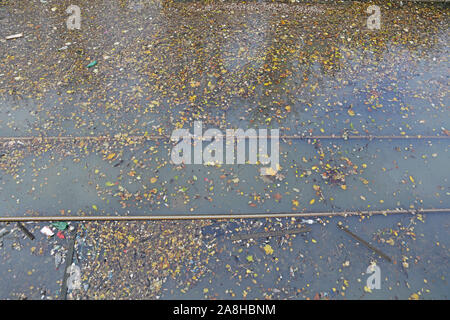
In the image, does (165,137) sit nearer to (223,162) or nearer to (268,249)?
(223,162)

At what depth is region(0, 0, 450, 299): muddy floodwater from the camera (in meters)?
2.33

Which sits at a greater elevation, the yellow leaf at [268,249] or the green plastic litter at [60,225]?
the green plastic litter at [60,225]

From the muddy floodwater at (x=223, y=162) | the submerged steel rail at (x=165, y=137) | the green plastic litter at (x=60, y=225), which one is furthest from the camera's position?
the submerged steel rail at (x=165, y=137)

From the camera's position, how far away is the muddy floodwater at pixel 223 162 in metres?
2.33

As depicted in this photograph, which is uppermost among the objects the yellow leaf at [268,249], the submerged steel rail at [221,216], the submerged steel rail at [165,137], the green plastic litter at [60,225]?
the submerged steel rail at [165,137]

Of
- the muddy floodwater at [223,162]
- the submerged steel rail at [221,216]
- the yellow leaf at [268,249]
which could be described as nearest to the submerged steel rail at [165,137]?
the muddy floodwater at [223,162]

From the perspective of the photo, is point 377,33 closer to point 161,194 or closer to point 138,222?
point 161,194

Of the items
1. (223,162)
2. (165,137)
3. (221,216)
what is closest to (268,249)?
(221,216)

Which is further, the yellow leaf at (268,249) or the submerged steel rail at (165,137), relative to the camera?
the submerged steel rail at (165,137)

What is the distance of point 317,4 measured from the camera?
187 inches

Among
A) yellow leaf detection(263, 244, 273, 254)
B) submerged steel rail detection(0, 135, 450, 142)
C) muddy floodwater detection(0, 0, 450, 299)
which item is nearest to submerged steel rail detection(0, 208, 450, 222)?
muddy floodwater detection(0, 0, 450, 299)

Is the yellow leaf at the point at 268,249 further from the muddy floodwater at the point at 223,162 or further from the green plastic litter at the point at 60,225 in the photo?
the green plastic litter at the point at 60,225

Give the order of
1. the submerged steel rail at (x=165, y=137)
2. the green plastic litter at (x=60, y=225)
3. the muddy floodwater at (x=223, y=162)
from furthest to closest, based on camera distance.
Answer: the submerged steel rail at (x=165, y=137) → the green plastic litter at (x=60, y=225) → the muddy floodwater at (x=223, y=162)
